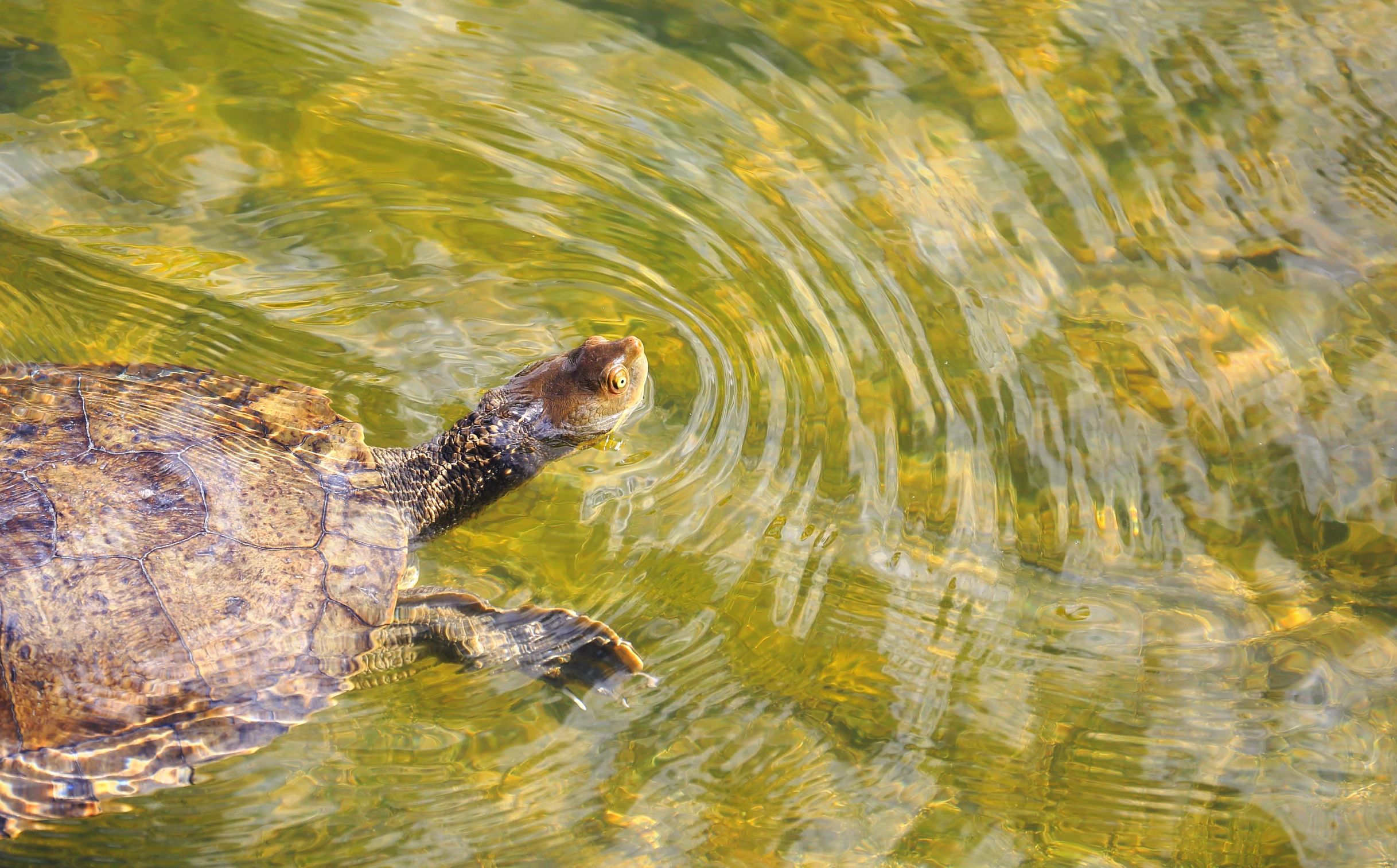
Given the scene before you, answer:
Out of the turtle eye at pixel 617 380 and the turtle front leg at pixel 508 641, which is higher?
the turtle eye at pixel 617 380

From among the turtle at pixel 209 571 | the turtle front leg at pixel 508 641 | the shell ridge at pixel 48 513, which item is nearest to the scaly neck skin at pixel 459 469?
the turtle at pixel 209 571

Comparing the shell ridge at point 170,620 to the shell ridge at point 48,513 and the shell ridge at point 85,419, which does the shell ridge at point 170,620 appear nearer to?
the shell ridge at point 48,513

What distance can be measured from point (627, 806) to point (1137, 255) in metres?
3.08

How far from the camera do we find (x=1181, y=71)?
4.62 meters

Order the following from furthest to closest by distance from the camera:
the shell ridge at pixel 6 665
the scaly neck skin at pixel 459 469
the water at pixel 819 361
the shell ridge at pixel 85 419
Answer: the scaly neck skin at pixel 459 469 < the water at pixel 819 361 < the shell ridge at pixel 85 419 < the shell ridge at pixel 6 665

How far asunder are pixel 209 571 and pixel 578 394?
4.03ft

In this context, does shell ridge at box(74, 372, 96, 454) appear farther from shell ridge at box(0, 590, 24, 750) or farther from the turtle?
shell ridge at box(0, 590, 24, 750)

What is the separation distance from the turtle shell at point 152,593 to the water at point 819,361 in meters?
0.23

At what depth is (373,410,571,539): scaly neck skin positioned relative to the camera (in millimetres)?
3090

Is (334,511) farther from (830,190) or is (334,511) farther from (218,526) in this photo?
(830,190)

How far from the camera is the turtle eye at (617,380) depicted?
3137 millimetres

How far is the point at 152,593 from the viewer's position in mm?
2443

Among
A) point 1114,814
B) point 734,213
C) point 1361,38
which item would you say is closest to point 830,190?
point 734,213

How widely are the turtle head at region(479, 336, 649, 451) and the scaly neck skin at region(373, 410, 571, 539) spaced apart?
0.05 meters
